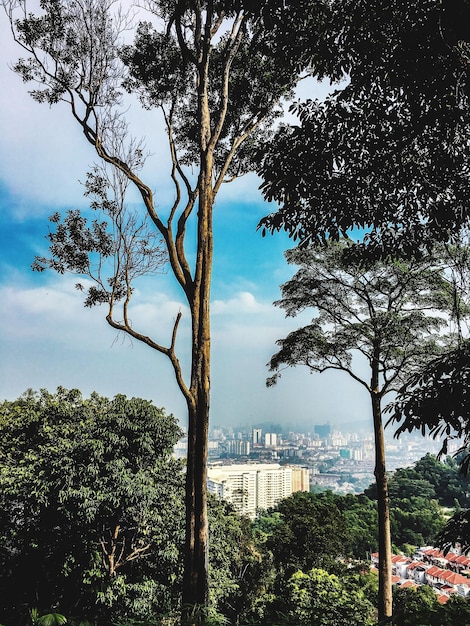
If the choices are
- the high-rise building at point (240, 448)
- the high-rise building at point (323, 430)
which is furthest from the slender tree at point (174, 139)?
the high-rise building at point (323, 430)

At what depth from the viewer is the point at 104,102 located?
15.5 feet

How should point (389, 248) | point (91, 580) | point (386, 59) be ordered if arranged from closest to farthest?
point (386, 59) < point (389, 248) < point (91, 580)

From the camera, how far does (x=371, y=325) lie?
7.15m

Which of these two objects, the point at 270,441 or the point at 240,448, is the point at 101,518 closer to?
→ the point at 240,448

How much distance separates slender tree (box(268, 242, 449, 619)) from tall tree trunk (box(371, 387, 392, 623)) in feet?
0.04

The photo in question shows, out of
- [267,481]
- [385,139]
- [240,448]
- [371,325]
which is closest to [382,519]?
[371,325]

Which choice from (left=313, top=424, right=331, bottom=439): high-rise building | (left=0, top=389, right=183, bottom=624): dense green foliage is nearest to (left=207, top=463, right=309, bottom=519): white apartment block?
(left=0, top=389, right=183, bottom=624): dense green foliage

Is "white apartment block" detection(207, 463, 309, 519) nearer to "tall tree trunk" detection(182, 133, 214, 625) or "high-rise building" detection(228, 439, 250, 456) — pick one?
"tall tree trunk" detection(182, 133, 214, 625)

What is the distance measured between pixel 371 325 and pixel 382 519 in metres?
2.89

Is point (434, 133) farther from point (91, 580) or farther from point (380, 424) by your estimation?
point (91, 580)

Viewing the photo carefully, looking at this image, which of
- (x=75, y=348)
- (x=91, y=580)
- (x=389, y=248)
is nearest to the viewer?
(x=389, y=248)

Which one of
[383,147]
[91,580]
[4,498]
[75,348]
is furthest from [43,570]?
[75,348]

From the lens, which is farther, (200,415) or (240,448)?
(240,448)

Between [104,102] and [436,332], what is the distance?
559cm
